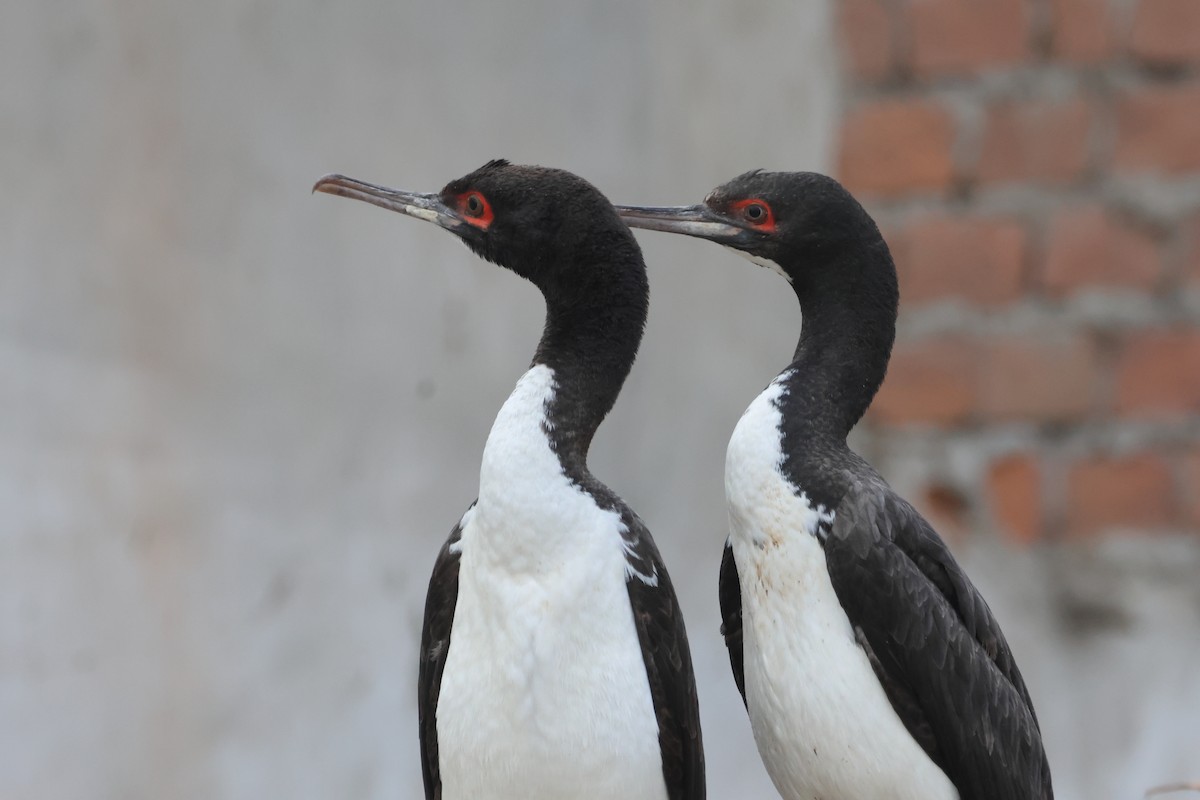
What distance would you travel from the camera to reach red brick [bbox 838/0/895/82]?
2.12m

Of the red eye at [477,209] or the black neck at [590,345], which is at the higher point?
the red eye at [477,209]

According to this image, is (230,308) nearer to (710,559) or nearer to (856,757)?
(710,559)

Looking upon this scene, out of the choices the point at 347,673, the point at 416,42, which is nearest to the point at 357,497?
the point at 347,673

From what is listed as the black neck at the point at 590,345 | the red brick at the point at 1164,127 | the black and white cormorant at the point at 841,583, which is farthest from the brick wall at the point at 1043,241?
the black neck at the point at 590,345

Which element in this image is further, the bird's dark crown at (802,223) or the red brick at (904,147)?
the red brick at (904,147)

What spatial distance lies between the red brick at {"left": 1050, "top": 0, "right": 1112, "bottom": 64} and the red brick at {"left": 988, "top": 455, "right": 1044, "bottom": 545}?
534 mm

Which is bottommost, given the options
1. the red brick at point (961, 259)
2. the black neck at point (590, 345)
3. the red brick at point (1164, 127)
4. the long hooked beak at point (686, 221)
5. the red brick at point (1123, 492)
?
the black neck at point (590, 345)

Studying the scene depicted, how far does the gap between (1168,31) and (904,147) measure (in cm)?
36

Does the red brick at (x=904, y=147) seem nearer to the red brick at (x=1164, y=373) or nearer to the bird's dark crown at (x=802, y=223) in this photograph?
the red brick at (x=1164, y=373)

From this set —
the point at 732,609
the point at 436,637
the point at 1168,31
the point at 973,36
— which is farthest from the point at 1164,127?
the point at 436,637

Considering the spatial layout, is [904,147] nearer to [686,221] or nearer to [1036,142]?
[1036,142]

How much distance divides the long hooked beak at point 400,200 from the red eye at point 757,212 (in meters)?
0.27

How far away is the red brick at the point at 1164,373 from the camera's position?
2.04 metres

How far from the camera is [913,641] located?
4.62 ft
